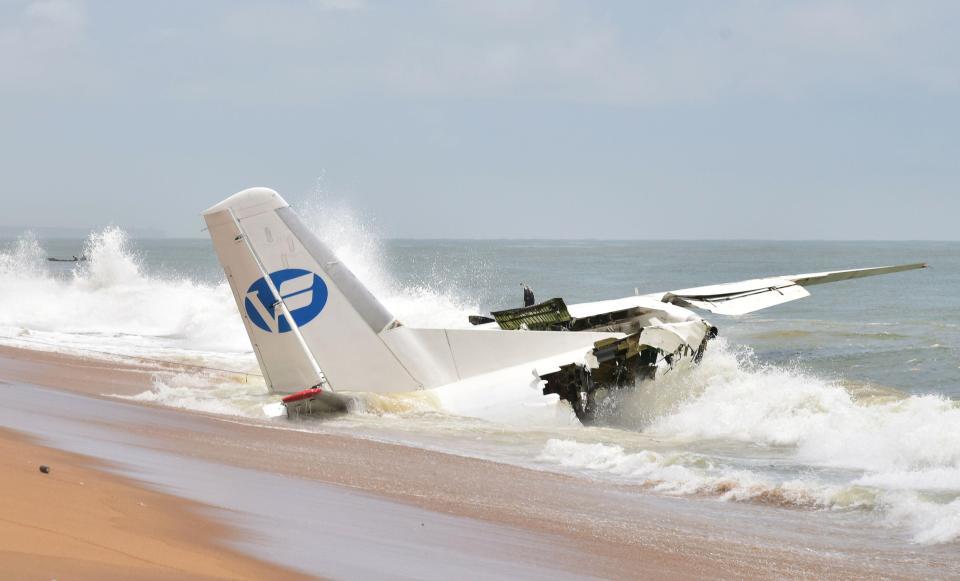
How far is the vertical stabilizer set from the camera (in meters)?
14.1

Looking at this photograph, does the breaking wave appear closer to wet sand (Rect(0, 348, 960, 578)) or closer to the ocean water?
the ocean water

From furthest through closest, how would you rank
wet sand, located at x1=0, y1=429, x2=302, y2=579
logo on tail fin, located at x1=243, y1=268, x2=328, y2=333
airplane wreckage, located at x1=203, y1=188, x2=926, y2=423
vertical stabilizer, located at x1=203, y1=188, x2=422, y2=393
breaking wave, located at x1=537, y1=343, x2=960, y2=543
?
1. logo on tail fin, located at x1=243, y1=268, x2=328, y2=333
2. vertical stabilizer, located at x1=203, y1=188, x2=422, y2=393
3. airplane wreckage, located at x1=203, y1=188, x2=926, y2=423
4. breaking wave, located at x1=537, y1=343, x2=960, y2=543
5. wet sand, located at x1=0, y1=429, x2=302, y2=579

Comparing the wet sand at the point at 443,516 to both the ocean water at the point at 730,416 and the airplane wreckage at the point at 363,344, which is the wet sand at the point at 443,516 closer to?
the ocean water at the point at 730,416

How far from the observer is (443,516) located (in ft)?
26.9

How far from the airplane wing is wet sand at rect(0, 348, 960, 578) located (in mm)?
8025

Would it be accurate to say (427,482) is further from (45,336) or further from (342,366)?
(45,336)

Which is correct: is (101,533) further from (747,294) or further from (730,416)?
(747,294)

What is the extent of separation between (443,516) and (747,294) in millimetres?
12352

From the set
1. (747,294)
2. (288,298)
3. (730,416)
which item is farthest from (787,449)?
(747,294)

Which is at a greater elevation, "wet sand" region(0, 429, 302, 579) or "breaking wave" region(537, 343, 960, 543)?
"wet sand" region(0, 429, 302, 579)

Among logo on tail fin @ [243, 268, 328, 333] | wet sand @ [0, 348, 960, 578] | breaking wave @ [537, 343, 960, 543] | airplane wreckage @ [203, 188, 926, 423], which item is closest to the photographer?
wet sand @ [0, 348, 960, 578]

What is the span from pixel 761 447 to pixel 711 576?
6.37 metres

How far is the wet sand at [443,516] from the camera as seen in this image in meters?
6.74

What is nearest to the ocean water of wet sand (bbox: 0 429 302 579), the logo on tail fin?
the logo on tail fin
